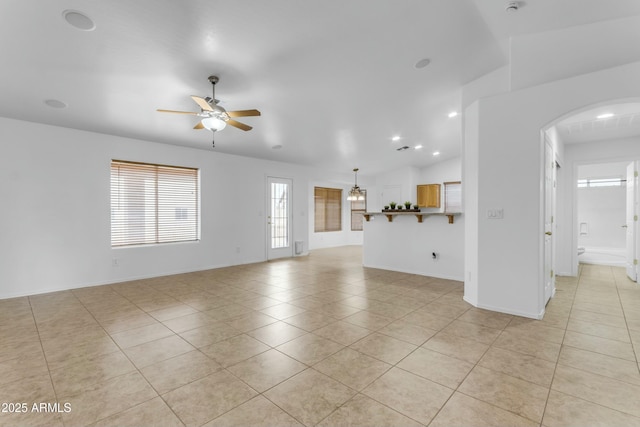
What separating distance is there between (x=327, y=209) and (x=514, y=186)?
7319mm

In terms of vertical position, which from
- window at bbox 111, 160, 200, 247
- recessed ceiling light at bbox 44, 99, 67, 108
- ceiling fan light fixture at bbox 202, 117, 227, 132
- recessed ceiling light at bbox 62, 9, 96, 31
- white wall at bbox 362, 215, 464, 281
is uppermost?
recessed ceiling light at bbox 62, 9, 96, 31

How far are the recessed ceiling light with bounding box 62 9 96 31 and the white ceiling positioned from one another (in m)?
0.04

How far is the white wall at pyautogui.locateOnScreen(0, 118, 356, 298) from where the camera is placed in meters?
4.30

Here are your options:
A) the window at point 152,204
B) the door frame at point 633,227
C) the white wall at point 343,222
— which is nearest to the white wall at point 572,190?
the door frame at point 633,227

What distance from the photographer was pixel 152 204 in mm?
5723

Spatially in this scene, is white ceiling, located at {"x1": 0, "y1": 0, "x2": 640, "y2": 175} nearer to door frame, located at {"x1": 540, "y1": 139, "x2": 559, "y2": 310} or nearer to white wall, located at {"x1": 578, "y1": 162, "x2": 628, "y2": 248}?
door frame, located at {"x1": 540, "y1": 139, "x2": 559, "y2": 310}

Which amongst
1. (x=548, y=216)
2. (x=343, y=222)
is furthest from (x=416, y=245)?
(x=343, y=222)

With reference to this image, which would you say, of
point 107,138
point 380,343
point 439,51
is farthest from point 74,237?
point 439,51

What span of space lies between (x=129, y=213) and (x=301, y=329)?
4.21m

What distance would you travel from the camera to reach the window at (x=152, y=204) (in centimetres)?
531

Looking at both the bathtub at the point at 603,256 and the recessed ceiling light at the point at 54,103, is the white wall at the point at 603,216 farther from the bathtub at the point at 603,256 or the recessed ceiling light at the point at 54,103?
the recessed ceiling light at the point at 54,103

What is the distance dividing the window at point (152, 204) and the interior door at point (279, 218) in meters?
1.86

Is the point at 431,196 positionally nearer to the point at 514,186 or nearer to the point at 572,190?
the point at 572,190

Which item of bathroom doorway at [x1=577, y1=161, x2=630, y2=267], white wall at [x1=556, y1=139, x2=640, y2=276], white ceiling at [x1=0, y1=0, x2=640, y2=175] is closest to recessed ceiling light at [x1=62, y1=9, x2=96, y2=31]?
white ceiling at [x1=0, y1=0, x2=640, y2=175]
